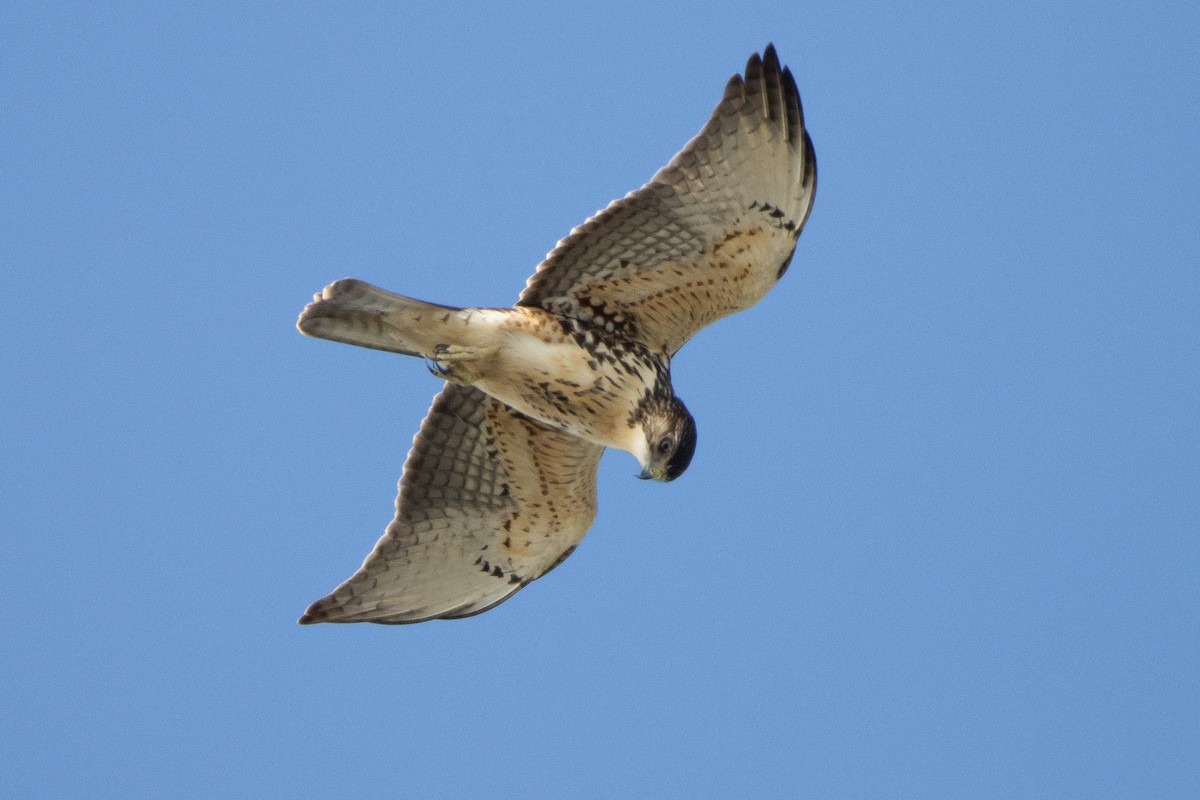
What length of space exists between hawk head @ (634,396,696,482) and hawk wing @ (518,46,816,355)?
55 centimetres

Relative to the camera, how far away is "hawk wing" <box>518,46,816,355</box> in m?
7.26

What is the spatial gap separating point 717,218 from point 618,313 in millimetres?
684

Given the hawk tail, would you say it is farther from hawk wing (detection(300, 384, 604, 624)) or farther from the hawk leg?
hawk wing (detection(300, 384, 604, 624))

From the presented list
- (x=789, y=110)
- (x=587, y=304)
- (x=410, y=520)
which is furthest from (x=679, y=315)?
(x=410, y=520)

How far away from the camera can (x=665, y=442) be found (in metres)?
7.37

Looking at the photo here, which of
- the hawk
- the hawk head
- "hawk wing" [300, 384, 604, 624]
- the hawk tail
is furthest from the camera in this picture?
"hawk wing" [300, 384, 604, 624]

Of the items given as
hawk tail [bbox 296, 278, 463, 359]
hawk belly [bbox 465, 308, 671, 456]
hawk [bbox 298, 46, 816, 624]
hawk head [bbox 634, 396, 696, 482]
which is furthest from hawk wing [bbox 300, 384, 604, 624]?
hawk tail [bbox 296, 278, 463, 359]

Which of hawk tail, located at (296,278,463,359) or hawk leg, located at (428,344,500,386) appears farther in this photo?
hawk leg, located at (428,344,500,386)

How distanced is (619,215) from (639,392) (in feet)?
2.61

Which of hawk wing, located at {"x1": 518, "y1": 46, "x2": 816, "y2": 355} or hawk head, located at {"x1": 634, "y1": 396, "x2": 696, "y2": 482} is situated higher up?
hawk wing, located at {"x1": 518, "y1": 46, "x2": 816, "y2": 355}

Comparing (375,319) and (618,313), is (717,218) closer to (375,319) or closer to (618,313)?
(618,313)

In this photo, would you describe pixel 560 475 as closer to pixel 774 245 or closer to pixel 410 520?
pixel 410 520

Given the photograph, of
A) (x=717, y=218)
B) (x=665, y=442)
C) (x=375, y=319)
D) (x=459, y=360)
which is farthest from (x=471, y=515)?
(x=717, y=218)

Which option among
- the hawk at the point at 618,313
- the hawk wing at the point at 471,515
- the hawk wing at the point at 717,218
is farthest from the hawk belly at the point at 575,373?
the hawk wing at the point at 471,515
